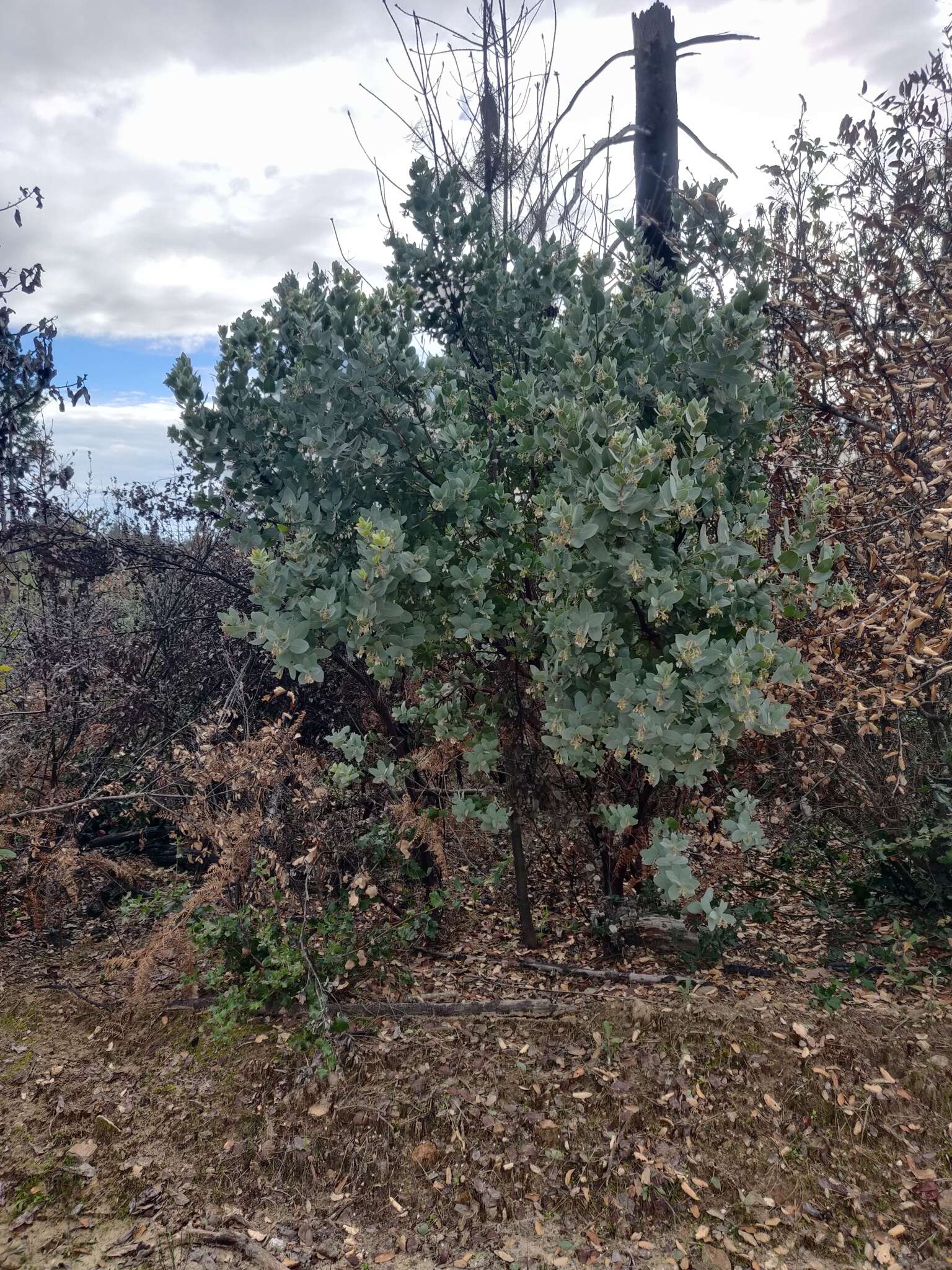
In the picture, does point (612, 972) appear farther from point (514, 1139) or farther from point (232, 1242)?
point (232, 1242)

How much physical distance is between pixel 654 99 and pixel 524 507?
10.8 feet

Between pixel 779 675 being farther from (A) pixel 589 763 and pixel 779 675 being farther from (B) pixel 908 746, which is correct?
(B) pixel 908 746

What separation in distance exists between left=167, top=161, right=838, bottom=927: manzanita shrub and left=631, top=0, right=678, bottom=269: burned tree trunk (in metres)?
1.87

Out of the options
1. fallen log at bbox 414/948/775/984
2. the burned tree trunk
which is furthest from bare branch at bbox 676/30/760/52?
fallen log at bbox 414/948/775/984

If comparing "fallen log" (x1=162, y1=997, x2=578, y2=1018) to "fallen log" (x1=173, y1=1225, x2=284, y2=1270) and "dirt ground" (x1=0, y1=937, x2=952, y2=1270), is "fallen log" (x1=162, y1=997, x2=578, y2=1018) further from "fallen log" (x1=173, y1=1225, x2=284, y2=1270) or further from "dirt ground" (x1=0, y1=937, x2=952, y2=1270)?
"fallen log" (x1=173, y1=1225, x2=284, y2=1270)

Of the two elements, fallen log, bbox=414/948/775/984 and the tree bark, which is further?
the tree bark

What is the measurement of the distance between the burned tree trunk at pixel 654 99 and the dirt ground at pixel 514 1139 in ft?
15.2

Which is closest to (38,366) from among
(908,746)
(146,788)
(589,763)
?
(146,788)

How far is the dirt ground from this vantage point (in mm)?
2859

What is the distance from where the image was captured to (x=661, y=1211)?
2.89 meters

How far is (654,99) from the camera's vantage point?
5.25 metres

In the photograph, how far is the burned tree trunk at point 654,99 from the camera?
5.21m

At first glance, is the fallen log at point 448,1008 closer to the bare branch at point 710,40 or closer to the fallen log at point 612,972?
the fallen log at point 612,972

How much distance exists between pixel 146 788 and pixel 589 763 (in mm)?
3002
